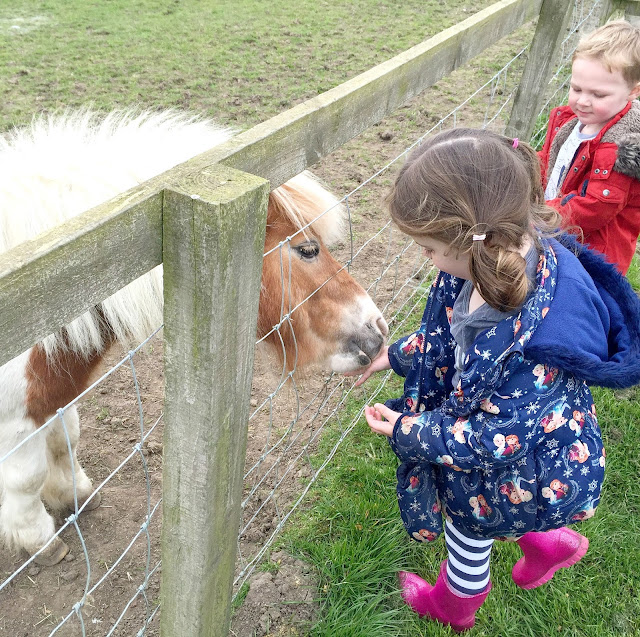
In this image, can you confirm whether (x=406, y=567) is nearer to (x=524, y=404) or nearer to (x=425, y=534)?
(x=425, y=534)

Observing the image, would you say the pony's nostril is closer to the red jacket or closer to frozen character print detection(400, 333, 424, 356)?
frozen character print detection(400, 333, 424, 356)

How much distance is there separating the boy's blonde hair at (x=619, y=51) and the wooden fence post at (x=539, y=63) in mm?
1251

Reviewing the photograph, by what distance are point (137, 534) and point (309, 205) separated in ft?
3.73

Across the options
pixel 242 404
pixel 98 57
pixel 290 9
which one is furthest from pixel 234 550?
pixel 290 9

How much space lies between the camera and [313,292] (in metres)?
2.00

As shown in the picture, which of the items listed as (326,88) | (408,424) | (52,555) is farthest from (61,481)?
(326,88)

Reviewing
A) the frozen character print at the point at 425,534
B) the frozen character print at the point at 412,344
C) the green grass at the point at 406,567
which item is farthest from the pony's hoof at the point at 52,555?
the frozen character print at the point at 412,344

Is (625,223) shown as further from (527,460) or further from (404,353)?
(527,460)

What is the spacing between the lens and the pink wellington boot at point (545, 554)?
2184 millimetres

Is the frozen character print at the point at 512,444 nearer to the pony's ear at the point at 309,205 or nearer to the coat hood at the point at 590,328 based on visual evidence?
the coat hood at the point at 590,328

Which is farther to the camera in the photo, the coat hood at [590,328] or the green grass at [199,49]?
the green grass at [199,49]

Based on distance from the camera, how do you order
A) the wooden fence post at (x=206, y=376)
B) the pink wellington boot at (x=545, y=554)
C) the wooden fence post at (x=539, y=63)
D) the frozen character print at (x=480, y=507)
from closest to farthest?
the wooden fence post at (x=206, y=376) → the frozen character print at (x=480, y=507) → the pink wellington boot at (x=545, y=554) → the wooden fence post at (x=539, y=63)

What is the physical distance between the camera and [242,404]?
1350mm

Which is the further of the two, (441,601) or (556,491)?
(441,601)
